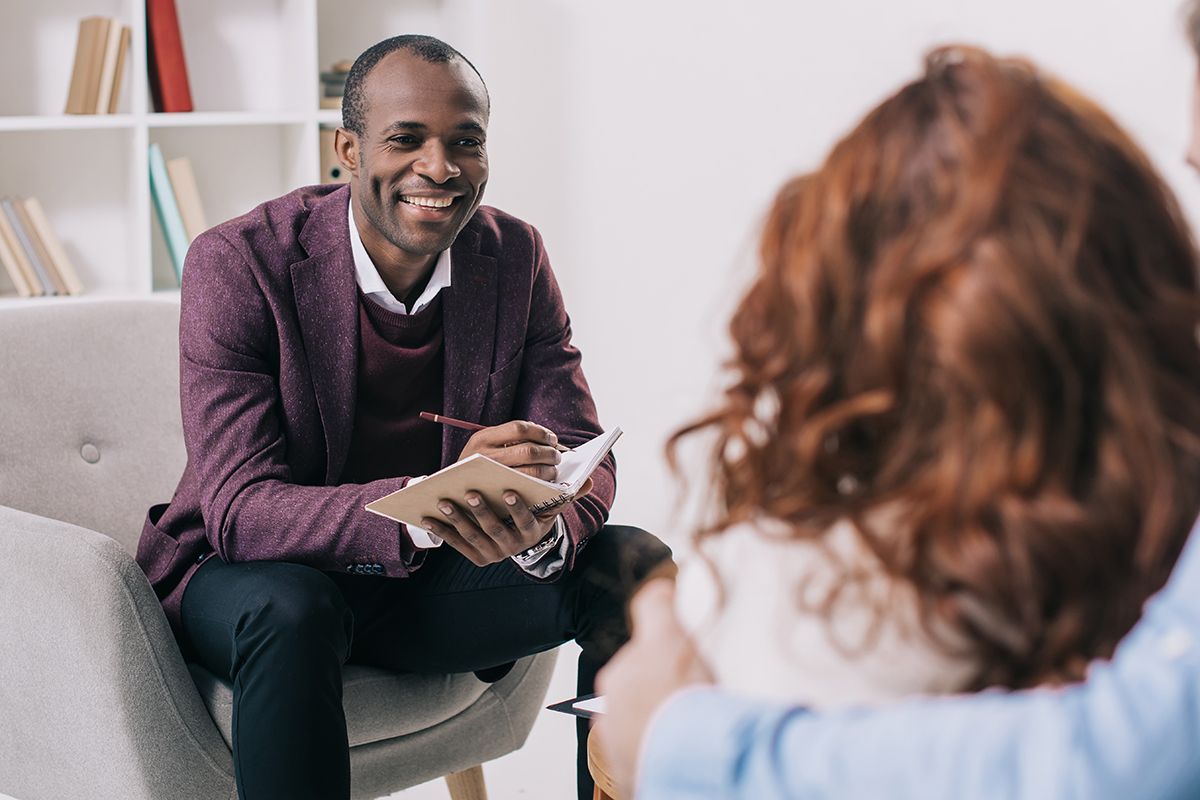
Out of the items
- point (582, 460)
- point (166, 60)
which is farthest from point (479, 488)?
point (166, 60)

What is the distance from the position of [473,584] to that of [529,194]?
1995 millimetres

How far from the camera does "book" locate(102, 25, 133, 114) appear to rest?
3006 millimetres

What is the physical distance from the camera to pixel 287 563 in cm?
166

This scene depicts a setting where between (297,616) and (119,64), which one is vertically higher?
(119,64)

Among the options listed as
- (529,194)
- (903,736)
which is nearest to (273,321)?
(903,736)

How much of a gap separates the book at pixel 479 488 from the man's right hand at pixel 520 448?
0.03 m

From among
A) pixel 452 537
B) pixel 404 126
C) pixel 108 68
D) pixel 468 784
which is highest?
pixel 404 126

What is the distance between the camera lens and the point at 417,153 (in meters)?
1.88

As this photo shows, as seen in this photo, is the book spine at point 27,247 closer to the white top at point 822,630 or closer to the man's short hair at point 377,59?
the man's short hair at point 377,59

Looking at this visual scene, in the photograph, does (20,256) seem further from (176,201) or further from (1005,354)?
(1005,354)

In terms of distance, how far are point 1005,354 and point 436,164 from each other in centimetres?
130

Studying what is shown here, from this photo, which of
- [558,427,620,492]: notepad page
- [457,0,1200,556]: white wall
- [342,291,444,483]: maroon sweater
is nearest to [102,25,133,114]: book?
[457,0,1200,556]: white wall

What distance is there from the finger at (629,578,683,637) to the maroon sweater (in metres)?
1.04

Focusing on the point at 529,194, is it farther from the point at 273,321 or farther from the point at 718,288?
the point at 273,321
